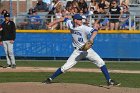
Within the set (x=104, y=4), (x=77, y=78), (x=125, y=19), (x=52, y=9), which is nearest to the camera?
(x=77, y=78)

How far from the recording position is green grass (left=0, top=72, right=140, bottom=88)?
13.9m

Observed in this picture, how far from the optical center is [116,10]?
919 inches

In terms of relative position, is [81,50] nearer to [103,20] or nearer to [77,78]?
[77,78]

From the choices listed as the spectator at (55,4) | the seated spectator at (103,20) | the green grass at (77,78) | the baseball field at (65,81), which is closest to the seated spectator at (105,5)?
the seated spectator at (103,20)

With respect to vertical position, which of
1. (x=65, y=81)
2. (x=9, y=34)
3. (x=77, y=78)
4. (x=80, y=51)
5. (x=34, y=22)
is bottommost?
(x=77, y=78)

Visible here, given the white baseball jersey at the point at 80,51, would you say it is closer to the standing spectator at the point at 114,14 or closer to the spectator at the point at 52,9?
the standing spectator at the point at 114,14

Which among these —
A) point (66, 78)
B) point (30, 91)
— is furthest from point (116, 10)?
point (30, 91)

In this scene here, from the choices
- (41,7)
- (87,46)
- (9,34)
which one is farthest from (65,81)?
(41,7)

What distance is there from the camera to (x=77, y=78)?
48.8 feet

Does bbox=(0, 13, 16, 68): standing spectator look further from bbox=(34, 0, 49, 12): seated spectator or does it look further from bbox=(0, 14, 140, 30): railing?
bbox=(34, 0, 49, 12): seated spectator

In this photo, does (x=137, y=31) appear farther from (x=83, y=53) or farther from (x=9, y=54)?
(x=83, y=53)

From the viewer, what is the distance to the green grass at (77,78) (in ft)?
45.5

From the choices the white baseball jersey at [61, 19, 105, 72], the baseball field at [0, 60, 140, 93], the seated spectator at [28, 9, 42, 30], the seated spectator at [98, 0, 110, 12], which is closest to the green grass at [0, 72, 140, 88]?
the baseball field at [0, 60, 140, 93]

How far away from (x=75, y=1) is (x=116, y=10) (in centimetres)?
243
